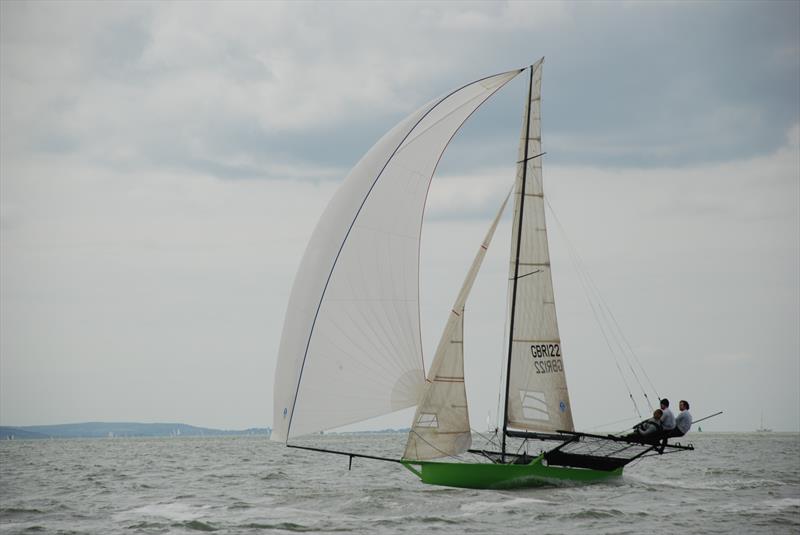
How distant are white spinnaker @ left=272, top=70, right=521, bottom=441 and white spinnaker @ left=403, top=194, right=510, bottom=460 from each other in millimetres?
681

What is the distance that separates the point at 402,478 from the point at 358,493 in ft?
16.4

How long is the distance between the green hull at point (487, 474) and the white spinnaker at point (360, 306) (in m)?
1.70

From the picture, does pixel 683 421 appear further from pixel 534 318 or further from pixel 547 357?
pixel 534 318

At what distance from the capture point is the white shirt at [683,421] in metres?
21.3

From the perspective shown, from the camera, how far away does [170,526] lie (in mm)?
17406

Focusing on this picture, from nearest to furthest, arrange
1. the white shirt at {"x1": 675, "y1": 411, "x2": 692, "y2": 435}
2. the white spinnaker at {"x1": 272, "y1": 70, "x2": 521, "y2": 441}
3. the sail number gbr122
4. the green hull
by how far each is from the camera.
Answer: the white spinnaker at {"x1": 272, "y1": 70, "x2": 521, "y2": 441} → the green hull → the white shirt at {"x1": 675, "y1": 411, "x2": 692, "y2": 435} → the sail number gbr122

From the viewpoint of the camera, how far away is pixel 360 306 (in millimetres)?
18078

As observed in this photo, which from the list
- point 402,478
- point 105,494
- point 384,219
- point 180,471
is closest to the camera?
point 384,219

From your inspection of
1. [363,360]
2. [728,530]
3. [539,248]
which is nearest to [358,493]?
[363,360]

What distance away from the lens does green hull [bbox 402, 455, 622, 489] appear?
63.1ft

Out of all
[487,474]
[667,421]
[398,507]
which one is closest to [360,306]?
[398,507]

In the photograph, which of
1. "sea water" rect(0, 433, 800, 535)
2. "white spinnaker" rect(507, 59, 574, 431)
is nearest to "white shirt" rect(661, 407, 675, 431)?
"sea water" rect(0, 433, 800, 535)

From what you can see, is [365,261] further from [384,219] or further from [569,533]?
[569,533]

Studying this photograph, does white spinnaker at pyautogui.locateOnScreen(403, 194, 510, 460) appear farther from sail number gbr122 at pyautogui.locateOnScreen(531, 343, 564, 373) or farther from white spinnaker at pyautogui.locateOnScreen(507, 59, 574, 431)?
sail number gbr122 at pyautogui.locateOnScreen(531, 343, 564, 373)
